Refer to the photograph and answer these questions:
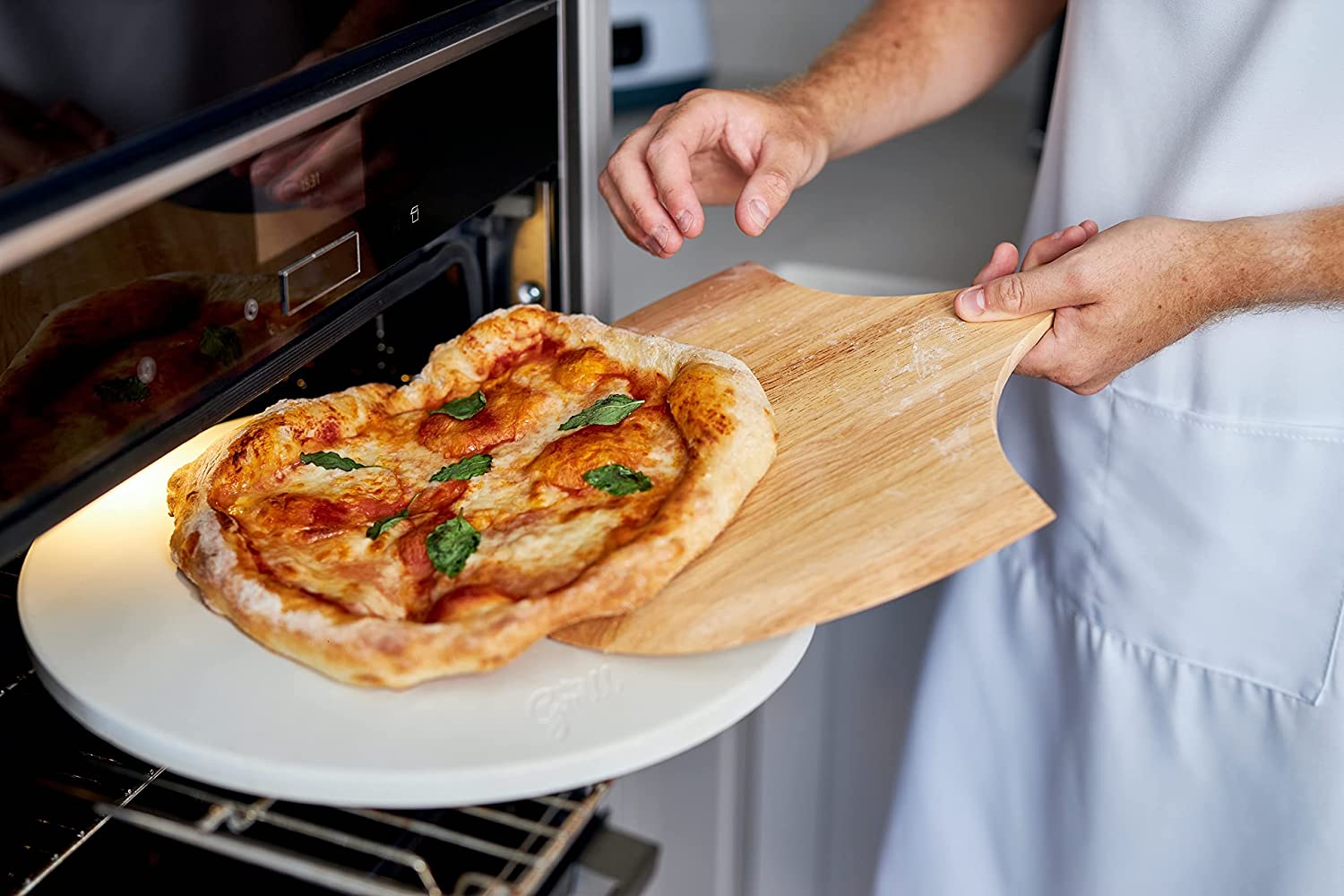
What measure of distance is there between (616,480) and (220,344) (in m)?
0.27

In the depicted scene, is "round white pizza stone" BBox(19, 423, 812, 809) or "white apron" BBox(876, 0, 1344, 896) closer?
"round white pizza stone" BBox(19, 423, 812, 809)

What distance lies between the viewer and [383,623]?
0.75 metres

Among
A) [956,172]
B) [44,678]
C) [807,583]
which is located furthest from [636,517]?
[956,172]

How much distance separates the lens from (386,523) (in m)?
0.87

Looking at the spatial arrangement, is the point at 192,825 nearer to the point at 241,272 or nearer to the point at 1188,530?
the point at 241,272

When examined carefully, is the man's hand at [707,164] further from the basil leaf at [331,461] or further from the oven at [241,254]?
the basil leaf at [331,461]

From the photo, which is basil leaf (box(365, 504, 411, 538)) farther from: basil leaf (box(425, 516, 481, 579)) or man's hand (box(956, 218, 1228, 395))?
man's hand (box(956, 218, 1228, 395))

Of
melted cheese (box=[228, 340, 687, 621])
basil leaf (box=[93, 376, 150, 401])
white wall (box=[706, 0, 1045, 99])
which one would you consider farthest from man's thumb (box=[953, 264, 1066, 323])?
white wall (box=[706, 0, 1045, 99])

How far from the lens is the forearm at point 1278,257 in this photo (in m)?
1.07

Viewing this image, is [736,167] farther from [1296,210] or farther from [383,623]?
[383,623]

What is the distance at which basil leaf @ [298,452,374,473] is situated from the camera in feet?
3.02

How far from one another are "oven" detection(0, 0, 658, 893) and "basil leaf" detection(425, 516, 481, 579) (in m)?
0.15

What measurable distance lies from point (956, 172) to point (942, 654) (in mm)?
927

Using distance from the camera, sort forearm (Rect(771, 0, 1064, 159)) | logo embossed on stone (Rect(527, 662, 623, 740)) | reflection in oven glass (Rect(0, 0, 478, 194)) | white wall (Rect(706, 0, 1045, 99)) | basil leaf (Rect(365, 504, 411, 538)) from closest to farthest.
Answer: reflection in oven glass (Rect(0, 0, 478, 194)) → logo embossed on stone (Rect(527, 662, 623, 740)) → basil leaf (Rect(365, 504, 411, 538)) → forearm (Rect(771, 0, 1064, 159)) → white wall (Rect(706, 0, 1045, 99))
